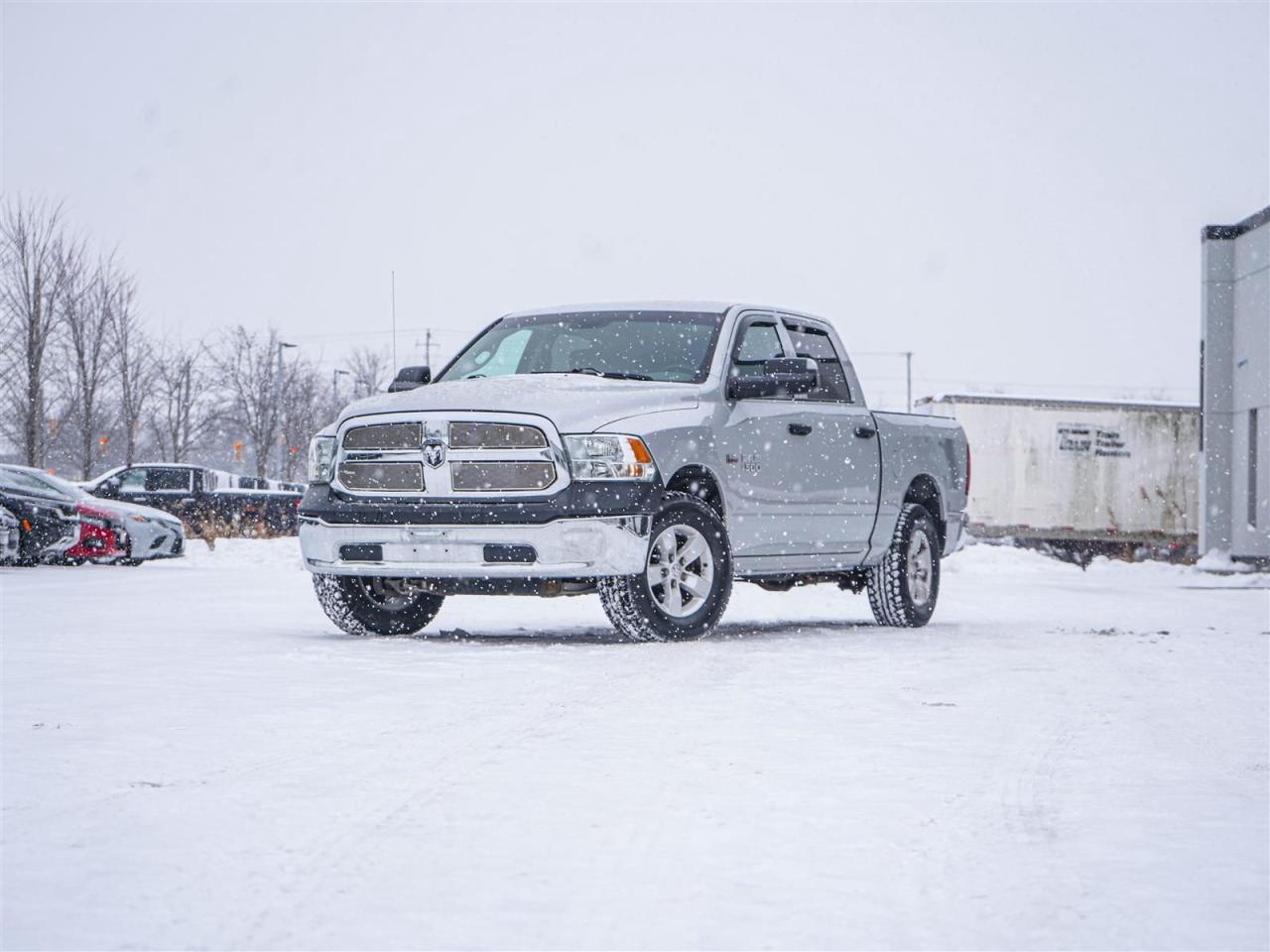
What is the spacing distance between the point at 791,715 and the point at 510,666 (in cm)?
201

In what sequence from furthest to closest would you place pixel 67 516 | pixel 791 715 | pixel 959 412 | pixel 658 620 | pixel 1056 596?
Result: pixel 959 412, pixel 67 516, pixel 1056 596, pixel 658 620, pixel 791 715

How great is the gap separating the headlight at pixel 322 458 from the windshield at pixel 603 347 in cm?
114

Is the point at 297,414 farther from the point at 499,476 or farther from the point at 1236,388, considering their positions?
the point at 499,476

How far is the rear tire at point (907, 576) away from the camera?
1173 centimetres

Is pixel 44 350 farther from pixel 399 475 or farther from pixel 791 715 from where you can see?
pixel 791 715

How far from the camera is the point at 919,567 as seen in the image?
12102 mm

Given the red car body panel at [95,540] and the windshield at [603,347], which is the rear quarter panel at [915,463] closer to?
the windshield at [603,347]

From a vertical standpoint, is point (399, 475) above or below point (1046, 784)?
above

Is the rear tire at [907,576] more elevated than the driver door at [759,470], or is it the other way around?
the driver door at [759,470]

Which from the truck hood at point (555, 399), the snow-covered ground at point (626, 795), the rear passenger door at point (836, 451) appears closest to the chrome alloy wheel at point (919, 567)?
the rear passenger door at point (836, 451)

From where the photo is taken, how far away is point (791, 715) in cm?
650

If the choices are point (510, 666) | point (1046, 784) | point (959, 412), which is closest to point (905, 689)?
point (510, 666)

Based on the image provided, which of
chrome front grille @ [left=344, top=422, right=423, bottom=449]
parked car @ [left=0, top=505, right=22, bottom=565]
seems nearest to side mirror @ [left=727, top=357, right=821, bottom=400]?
chrome front grille @ [left=344, top=422, right=423, bottom=449]

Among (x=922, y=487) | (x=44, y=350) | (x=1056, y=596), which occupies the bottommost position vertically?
(x=1056, y=596)
